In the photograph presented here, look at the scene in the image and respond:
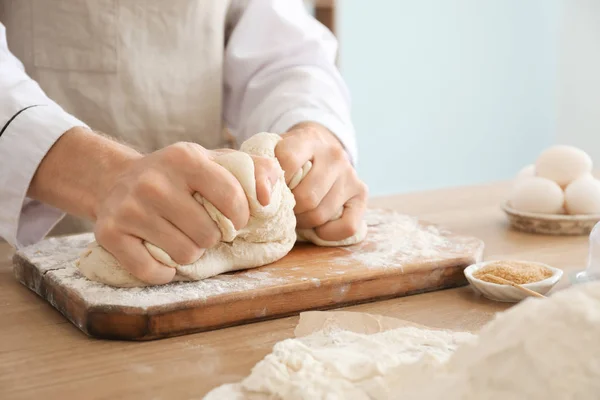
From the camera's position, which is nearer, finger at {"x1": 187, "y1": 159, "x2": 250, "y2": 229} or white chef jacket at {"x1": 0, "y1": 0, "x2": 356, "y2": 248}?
finger at {"x1": 187, "y1": 159, "x2": 250, "y2": 229}

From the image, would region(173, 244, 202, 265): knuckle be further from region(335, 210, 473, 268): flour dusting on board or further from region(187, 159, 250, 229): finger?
region(335, 210, 473, 268): flour dusting on board

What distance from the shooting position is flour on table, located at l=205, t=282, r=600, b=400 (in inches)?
23.6

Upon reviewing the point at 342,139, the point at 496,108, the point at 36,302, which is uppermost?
the point at 342,139

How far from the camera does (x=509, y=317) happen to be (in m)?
0.66

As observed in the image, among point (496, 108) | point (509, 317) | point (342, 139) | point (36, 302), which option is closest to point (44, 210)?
point (36, 302)

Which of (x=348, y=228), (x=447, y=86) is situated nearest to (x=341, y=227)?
(x=348, y=228)

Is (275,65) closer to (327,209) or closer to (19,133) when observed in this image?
(327,209)

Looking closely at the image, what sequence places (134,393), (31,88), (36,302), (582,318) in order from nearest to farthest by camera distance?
(582,318)
(134,393)
(36,302)
(31,88)

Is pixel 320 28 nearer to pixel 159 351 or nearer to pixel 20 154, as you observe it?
pixel 20 154

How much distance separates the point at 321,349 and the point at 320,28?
3.83 feet

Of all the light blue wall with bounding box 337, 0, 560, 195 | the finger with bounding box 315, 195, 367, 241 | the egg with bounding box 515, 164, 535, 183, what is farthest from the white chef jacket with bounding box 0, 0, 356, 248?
the light blue wall with bounding box 337, 0, 560, 195

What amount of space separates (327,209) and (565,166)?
0.57 m

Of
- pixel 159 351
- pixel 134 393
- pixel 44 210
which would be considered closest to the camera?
pixel 134 393

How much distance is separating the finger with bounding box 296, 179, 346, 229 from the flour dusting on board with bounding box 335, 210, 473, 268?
72 millimetres
